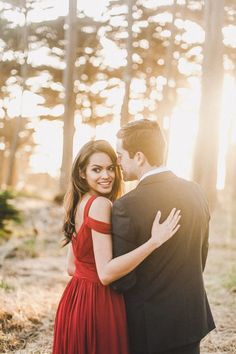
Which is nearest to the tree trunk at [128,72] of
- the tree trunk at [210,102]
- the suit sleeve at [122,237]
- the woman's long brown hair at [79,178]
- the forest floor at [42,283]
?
the tree trunk at [210,102]

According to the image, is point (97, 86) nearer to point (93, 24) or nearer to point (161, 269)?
point (93, 24)

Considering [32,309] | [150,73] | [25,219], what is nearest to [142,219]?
[32,309]

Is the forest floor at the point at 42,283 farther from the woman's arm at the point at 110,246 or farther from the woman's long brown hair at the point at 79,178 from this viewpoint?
the woman's arm at the point at 110,246

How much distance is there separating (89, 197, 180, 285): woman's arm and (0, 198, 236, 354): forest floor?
2264 mm

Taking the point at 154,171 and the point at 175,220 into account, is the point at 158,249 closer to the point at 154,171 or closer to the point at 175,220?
the point at 175,220

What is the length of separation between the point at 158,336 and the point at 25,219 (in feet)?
35.0

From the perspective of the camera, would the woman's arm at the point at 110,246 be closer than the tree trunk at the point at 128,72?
Yes

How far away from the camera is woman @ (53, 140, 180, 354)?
2.88 meters

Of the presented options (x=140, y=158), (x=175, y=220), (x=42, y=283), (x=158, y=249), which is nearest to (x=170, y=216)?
(x=175, y=220)

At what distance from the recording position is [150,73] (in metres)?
19.7

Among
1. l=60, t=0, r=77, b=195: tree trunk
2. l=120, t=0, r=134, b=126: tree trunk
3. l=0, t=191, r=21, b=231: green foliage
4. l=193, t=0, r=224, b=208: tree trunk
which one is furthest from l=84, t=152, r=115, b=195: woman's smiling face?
l=60, t=0, r=77, b=195: tree trunk

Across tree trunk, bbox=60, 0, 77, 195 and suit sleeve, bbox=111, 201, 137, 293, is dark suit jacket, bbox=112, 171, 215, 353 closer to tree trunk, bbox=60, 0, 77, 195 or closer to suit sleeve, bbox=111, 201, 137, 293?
suit sleeve, bbox=111, 201, 137, 293

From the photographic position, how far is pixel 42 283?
7934 mm

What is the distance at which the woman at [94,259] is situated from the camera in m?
2.88
